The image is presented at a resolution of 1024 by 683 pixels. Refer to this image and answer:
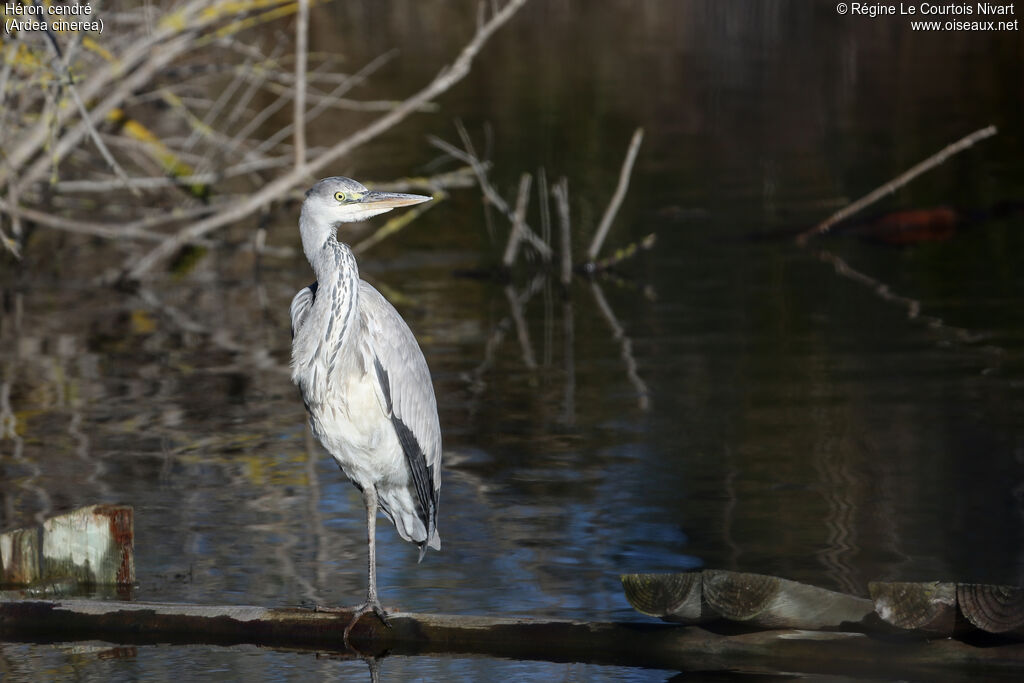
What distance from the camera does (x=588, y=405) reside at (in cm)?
1091

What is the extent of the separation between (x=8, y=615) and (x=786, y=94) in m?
26.9

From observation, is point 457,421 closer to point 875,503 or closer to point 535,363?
point 535,363

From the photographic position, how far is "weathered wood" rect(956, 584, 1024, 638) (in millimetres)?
5176

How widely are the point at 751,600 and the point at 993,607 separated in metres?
0.79

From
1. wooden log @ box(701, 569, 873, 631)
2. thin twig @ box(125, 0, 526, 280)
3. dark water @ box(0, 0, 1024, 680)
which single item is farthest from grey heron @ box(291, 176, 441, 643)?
thin twig @ box(125, 0, 526, 280)

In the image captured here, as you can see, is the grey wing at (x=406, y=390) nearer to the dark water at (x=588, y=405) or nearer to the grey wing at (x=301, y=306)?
the grey wing at (x=301, y=306)

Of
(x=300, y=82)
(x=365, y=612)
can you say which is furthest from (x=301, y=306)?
(x=300, y=82)

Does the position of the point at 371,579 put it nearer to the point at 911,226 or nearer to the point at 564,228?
the point at 564,228

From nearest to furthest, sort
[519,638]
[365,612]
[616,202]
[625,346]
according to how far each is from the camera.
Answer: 1. [519,638]
2. [365,612]
3. [625,346]
4. [616,202]

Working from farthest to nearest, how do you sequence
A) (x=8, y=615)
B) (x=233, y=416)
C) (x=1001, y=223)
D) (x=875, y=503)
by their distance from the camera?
(x=1001, y=223) < (x=233, y=416) < (x=875, y=503) < (x=8, y=615)

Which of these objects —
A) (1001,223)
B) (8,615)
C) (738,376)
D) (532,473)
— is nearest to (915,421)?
(738,376)

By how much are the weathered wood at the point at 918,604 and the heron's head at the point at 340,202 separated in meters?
2.43

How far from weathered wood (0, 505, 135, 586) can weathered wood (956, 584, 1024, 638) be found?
3.37 meters

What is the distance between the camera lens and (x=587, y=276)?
620 inches
